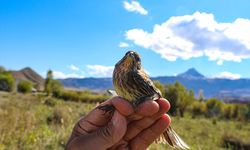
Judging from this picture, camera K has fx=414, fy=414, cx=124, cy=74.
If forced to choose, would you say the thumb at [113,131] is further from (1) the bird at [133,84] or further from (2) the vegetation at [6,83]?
(2) the vegetation at [6,83]

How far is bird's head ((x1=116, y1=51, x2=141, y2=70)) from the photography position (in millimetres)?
3393

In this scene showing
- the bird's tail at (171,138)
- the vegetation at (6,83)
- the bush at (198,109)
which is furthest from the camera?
the vegetation at (6,83)

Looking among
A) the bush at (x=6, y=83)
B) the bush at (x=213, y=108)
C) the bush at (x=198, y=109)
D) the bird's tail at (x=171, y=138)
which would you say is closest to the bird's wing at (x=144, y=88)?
the bird's tail at (x=171, y=138)

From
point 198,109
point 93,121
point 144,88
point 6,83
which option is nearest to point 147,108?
point 144,88

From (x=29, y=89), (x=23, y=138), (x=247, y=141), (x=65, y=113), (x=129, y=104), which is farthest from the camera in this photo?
(x=29, y=89)

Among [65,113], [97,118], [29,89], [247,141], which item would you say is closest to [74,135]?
[97,118]

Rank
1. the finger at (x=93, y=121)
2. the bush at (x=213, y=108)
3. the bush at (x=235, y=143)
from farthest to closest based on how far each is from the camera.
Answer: the bush at (x=213, y=108), the bush at (x=235, y=143), the finger at (x=93, y=121)

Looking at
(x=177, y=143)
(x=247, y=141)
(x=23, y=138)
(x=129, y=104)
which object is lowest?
(x=247, y=141)

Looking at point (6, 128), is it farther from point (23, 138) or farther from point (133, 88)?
point (133, 88)

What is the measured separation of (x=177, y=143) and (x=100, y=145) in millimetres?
714

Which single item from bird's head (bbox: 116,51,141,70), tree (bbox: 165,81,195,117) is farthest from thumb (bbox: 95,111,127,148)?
tree (bbox: 165,81,195,117)

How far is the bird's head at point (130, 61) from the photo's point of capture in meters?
3.39

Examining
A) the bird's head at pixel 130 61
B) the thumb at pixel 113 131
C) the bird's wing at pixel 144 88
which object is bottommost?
the thumb at pixel 113 131

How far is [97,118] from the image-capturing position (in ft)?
11.0
